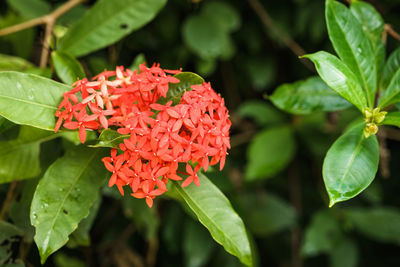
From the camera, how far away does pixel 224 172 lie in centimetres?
279

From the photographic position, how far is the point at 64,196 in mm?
1382

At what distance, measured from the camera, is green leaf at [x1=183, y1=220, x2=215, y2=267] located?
267cm

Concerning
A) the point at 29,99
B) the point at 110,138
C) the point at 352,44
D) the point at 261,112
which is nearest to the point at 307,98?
the point at 352,44

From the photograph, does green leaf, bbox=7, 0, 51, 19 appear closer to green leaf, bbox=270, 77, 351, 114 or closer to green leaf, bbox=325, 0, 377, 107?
green leaf, bbox=270, 77, 351, 114

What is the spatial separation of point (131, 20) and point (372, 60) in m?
1.10

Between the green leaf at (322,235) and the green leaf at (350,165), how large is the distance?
132 cm

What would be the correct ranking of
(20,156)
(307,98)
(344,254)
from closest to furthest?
(20,156) → (307,98) → (344,254)

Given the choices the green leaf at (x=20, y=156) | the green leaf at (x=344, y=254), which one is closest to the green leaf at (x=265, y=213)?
the green leaf at (x=344, y=254)

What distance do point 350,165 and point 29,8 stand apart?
200 cm

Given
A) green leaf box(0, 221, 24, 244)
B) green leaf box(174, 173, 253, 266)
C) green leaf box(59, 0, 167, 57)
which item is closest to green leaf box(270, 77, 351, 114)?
green leaf box(174, 173, 253, 266)

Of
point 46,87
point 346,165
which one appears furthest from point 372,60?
point 46,87

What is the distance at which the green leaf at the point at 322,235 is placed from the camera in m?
2.56

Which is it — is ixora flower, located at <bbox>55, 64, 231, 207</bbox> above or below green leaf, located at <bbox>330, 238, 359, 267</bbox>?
above

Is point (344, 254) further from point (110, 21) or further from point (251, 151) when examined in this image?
point (110, 21)
